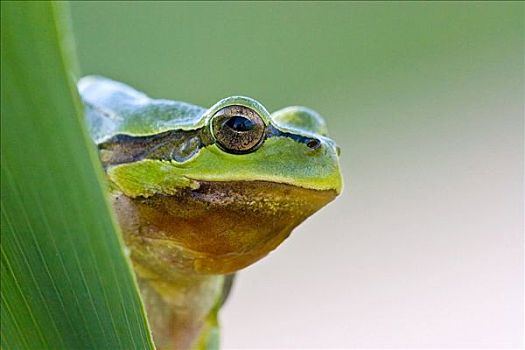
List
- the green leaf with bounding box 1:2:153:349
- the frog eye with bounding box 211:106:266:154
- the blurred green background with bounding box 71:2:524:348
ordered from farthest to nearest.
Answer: the blurred green background with bounding box 71:2:524:348
the frog eye with bounding box 211:106:266:154
the green leaf with bounding box 1:2:153:349

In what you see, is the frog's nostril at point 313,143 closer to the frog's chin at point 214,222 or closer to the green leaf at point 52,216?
the frog's chin at point 214,222

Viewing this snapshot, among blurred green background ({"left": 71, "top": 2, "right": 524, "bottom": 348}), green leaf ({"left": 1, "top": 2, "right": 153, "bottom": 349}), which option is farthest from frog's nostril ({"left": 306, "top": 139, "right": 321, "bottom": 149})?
blurred green background ({"left": 71, "top": 2, "right": 524, "bottom": 348})

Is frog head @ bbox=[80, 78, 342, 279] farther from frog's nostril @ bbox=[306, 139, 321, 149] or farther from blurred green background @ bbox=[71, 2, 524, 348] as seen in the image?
blurred green background @ bbox=[71, 2, 524, 348]

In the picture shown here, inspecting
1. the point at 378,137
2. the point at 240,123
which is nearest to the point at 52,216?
the point at 240,123

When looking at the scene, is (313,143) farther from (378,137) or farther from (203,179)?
(378,137)

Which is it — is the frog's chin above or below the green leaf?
above

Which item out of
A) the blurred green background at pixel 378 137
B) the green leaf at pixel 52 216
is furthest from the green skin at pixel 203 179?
the blurred green background at pixel 378 137

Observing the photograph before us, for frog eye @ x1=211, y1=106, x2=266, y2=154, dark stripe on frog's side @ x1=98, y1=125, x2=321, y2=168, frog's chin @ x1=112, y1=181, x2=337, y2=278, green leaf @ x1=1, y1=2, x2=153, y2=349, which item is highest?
dark stripe on frog's side @ x1=98, y1=125, x2=321, y2=168

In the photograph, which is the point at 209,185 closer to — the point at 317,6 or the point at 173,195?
the point at 173,195
